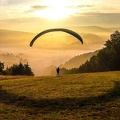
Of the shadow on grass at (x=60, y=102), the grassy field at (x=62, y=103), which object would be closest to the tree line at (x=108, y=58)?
the grassy field at (x=62, y=103)

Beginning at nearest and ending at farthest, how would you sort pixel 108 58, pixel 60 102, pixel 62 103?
pixel 62 103 < pixel 60 102 < pixel 108 58

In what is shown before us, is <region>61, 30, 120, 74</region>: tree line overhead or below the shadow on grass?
overhead

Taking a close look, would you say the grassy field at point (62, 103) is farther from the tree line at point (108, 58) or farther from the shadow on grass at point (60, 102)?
the tree line at point (108, 58)

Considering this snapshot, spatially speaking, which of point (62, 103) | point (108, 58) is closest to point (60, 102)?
point (62, 103)

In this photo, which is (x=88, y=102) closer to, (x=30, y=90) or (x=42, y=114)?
(x=42, y=114)

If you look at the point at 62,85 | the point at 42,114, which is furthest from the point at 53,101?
the point at 62,85

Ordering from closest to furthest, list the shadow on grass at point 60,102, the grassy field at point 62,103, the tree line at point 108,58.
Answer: the grassy field at point 62,103, the shadow on grass at point 60,102, the tree line at point 108,58

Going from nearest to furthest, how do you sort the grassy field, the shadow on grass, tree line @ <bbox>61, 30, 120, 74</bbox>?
the grassy field < the shadow on grass < tree line @ <bbox>61, 30, 120, 74</bbox>

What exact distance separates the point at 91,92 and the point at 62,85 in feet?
26.6

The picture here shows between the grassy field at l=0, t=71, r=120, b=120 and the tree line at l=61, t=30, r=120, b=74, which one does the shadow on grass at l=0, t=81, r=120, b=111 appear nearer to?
the grassy field at l=0, t=71, r=120, b=120

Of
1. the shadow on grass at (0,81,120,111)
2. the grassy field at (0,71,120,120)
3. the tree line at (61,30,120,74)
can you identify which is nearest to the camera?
the grassy field at (0,71,120,120)

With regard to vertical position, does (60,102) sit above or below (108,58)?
below

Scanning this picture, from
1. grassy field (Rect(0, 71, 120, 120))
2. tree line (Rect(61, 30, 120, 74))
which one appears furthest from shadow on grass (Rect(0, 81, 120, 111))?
tree line (Rect(61, 30, 120, 74))

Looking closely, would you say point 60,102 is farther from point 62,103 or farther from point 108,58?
point 108,58
